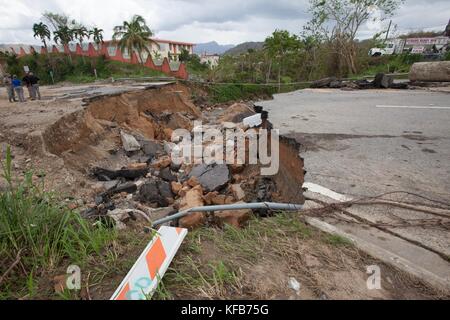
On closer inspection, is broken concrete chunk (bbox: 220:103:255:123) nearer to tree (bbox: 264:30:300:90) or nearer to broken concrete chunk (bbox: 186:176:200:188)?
broken concrete chunk (bbox: 186:176:200:188)

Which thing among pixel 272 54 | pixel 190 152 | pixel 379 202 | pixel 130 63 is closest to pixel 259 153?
pixel 190 152

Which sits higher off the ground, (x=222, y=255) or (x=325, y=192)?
(x=325, y=192)

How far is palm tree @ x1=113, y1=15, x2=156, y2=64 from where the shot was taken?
27359 millimetres

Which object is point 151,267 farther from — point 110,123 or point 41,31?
point 41,31

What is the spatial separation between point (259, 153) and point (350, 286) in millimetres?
4164

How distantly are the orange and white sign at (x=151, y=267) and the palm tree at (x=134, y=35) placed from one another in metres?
29.2

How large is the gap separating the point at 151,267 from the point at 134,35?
3112 cm

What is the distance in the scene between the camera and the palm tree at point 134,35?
89.8 ft

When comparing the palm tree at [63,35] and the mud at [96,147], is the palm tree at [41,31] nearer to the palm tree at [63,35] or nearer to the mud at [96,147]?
the palm tree at [63,35]
